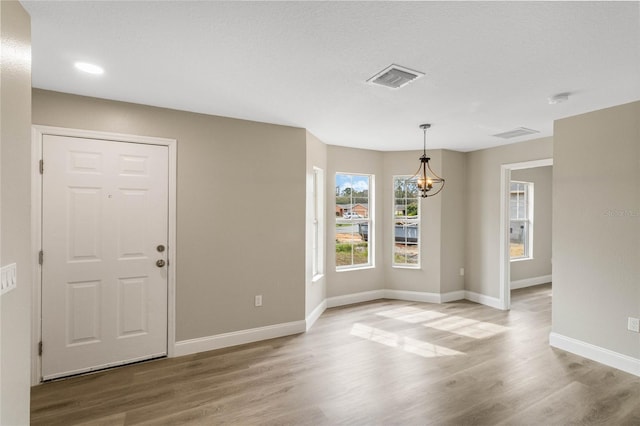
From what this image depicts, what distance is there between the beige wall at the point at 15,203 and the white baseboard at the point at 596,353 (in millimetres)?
4566

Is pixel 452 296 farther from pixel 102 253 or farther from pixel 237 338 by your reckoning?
pixel 102 253

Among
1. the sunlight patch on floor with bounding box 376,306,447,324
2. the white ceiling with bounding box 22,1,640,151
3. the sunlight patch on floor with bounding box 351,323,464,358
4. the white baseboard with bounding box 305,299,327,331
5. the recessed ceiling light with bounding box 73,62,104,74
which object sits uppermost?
the recessed ceiling light with bounding box 73,62,104,74

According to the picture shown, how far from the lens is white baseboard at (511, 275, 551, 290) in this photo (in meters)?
6.19

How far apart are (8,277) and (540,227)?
7.89 metres

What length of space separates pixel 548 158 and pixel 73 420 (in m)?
5.70

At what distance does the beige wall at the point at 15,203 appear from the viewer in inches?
57.6

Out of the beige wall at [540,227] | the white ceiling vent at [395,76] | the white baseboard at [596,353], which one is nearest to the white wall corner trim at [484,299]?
the white baseboard at [596,353]

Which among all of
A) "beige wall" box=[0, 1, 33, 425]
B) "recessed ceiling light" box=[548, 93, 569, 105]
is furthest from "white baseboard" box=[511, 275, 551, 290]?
"beige wall" box=[0, 1, 33, 425]

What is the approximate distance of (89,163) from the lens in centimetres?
287

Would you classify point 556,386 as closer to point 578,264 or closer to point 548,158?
point 578,264

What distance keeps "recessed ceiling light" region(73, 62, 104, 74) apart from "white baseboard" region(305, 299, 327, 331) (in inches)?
129

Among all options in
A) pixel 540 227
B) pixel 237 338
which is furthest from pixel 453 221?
pixel 237 338

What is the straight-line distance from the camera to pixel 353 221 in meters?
5.19

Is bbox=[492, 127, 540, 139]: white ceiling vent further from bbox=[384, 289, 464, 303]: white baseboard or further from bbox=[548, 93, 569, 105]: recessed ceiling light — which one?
bbox=[384, 289, 464, 303]: white baseboard
